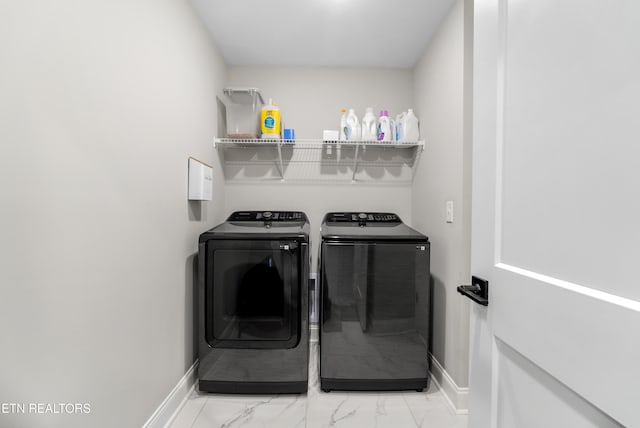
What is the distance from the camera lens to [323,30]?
82.3 inches

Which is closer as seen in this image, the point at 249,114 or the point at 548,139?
the point at 548,139

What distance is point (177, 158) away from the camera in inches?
66.7

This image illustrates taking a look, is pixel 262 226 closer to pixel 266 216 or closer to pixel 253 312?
pixel 266 216

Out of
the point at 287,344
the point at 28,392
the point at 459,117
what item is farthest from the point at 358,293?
the point at 28,392

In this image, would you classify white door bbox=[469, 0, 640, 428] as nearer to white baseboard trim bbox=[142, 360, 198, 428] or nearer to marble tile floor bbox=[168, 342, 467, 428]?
marble tile floor bbox=[168, 342, 467, 428]

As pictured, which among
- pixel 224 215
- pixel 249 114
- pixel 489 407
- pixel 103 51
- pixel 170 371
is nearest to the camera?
pixel 489 407

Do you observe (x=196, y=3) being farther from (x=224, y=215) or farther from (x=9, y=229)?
(x=9, y=229)

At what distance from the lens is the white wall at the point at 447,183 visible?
1731 millimetres

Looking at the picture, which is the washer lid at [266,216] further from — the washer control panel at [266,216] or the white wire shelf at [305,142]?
the white wire shelf at [305,142]

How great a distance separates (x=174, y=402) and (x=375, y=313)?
1279mm

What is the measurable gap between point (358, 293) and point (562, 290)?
1.40m

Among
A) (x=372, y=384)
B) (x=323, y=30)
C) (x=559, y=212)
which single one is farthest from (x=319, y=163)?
(x=559, y=212)

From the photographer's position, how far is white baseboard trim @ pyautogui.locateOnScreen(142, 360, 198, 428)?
147cm

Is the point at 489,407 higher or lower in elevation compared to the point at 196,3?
lower
